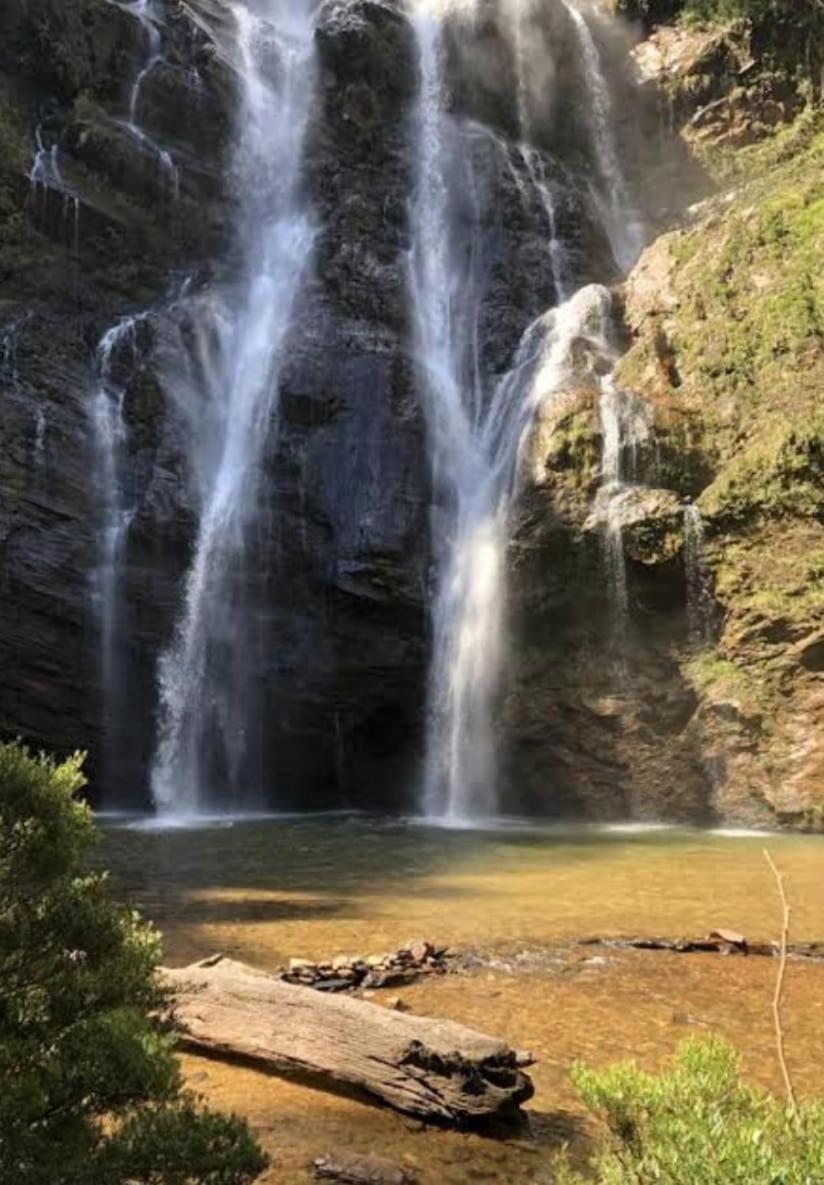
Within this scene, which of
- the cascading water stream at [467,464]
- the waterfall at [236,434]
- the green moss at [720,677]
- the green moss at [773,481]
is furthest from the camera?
the waterfall at [236,434]

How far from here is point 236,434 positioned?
2859 cm

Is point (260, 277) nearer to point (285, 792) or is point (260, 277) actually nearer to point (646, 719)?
point (285, 792)

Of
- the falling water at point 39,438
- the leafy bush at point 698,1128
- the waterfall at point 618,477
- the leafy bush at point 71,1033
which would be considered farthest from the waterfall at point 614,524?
the leafy bush at point 71,1033

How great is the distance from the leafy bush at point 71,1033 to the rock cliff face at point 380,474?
1900 centimetres

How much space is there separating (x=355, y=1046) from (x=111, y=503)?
2281 centimetres

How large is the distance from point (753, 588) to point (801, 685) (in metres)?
2.32

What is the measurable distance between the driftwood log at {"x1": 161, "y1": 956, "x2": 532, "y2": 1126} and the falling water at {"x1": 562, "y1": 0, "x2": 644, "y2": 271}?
3315 centimetres

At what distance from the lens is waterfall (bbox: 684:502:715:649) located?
2231 cm

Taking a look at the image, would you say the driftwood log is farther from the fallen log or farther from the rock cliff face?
the rock cliff face

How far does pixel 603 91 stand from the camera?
4006cm

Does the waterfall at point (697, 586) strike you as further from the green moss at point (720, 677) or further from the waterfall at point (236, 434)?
the waterfall at point (236, 434)

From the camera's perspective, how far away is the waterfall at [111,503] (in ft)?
83.4

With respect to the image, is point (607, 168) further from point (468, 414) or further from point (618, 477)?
point (618, 477)

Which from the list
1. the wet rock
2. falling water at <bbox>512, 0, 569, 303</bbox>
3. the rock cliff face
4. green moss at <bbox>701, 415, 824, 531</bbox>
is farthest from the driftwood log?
falling water at <bbox>512, 0, 569, 303</bbox>
